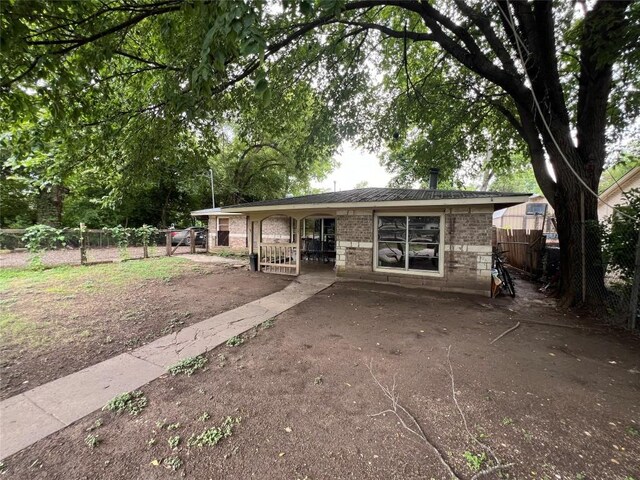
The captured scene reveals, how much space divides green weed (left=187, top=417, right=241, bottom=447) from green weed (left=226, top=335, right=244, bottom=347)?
5.42 ft

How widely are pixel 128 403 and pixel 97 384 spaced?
0.68m

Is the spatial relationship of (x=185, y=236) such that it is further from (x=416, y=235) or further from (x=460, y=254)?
(x=460, y=254)

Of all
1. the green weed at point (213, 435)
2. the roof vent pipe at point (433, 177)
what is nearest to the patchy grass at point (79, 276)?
the green weed at point (213, 435)

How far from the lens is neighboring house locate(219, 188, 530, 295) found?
683cm

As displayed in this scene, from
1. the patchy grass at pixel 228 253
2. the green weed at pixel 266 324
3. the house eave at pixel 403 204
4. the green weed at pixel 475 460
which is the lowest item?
the green weed at pixel 475 460

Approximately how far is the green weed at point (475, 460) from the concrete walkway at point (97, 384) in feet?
10.7

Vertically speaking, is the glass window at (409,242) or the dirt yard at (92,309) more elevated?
the glass window at (409,242)

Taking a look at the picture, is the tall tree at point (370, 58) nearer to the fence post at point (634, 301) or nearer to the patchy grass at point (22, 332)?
the fence post at point (634, 301)

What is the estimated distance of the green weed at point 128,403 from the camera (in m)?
2.55

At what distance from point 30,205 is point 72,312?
57.0 ft

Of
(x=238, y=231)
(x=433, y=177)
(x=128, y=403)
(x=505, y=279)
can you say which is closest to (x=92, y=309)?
(x=128, y=403)

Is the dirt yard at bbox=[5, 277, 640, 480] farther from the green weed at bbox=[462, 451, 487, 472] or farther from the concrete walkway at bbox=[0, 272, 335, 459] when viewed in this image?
the concrete walkway at bbox=[0, 272, 335, 459]

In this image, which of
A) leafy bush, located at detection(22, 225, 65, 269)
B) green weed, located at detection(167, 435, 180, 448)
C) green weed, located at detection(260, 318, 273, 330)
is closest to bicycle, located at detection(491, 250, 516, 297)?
green weed, located at detection(260, 318, 273, 330)

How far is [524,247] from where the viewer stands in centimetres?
1019
